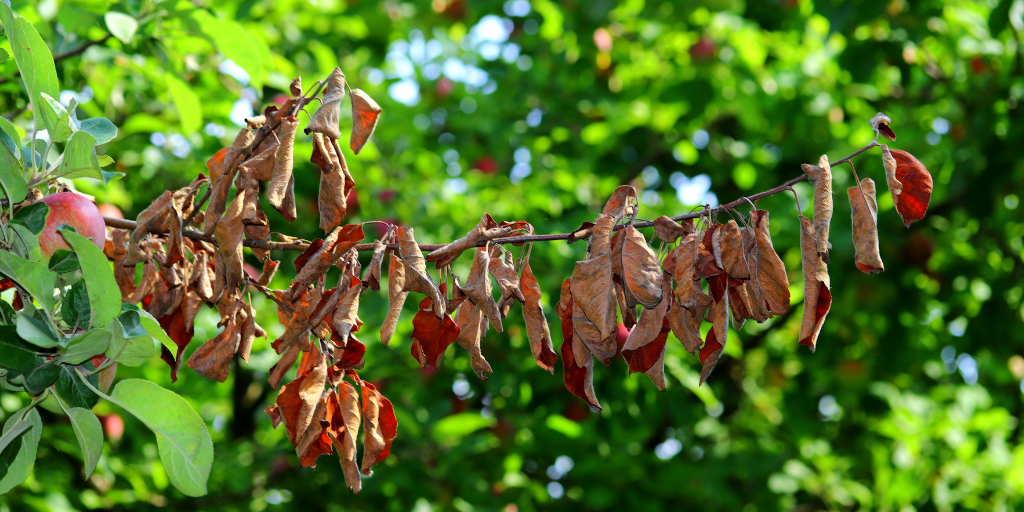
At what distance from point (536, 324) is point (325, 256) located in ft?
0.95

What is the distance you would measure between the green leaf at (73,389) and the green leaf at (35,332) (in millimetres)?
73

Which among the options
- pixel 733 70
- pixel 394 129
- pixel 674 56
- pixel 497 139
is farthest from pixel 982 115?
pixel 394 129

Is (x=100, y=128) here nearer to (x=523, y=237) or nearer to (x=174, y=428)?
(x=174, y=428)

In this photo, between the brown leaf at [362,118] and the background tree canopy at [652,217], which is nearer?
the brown leaf at [362,118]

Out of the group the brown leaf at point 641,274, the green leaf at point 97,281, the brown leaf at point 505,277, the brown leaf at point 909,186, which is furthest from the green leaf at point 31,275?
the brown leaf at point 909,186

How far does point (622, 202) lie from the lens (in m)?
1.09

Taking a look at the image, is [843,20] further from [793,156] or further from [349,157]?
[349,157]

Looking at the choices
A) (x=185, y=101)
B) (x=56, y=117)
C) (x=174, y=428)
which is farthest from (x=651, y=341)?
(x=185, y=101)

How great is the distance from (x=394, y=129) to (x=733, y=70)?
1497 millimetres

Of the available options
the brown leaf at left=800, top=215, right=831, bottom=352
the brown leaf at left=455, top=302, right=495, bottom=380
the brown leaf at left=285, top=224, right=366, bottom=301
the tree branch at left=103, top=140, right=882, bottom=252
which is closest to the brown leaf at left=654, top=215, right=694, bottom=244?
the tree branch at left=103, top=140, right=882, bottom=252

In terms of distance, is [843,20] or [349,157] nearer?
[843,20]

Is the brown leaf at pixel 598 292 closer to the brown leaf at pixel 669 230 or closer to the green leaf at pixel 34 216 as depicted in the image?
the brown leaf at pixel 669 230

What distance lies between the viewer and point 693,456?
378 cm

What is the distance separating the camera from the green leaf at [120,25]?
1.69 meters
